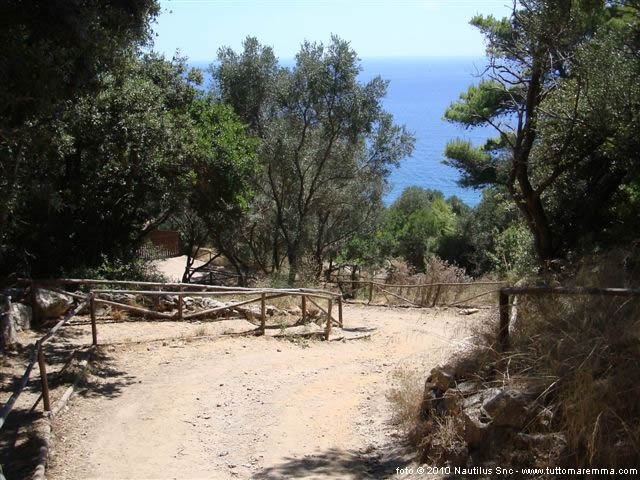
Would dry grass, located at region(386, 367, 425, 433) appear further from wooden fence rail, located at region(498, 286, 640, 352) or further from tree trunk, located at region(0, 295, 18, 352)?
tree trunk, located at region(0, 295, 18, 352)

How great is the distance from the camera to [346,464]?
6.57m

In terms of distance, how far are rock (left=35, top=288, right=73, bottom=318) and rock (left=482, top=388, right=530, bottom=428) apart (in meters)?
8.20

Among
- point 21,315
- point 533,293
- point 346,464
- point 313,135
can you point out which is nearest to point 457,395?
point 533,293

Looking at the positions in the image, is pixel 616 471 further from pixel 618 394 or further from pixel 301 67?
pixel 301 67

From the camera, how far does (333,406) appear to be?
8.52 meters

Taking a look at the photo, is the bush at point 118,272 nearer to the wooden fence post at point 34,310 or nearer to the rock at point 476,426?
the wooden fence post at point 34,310

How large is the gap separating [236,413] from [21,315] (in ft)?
16.1

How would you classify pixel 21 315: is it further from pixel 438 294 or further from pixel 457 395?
pixel 438 294

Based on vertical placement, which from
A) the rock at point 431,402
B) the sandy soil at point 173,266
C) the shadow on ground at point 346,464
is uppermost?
the sandy soil at point 173,266

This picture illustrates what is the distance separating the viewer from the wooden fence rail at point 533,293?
5.49 m

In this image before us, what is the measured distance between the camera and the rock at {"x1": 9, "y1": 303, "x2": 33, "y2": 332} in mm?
10683

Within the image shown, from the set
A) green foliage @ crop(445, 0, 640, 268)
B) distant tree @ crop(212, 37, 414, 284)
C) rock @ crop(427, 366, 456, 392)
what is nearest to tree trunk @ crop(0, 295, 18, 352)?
rock @ crop(427, 366, 456, 392)

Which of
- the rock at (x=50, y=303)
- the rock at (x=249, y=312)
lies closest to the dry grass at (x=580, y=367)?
the rock at (x=249, y=312)

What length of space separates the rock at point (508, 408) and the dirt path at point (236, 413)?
1.27 metres
